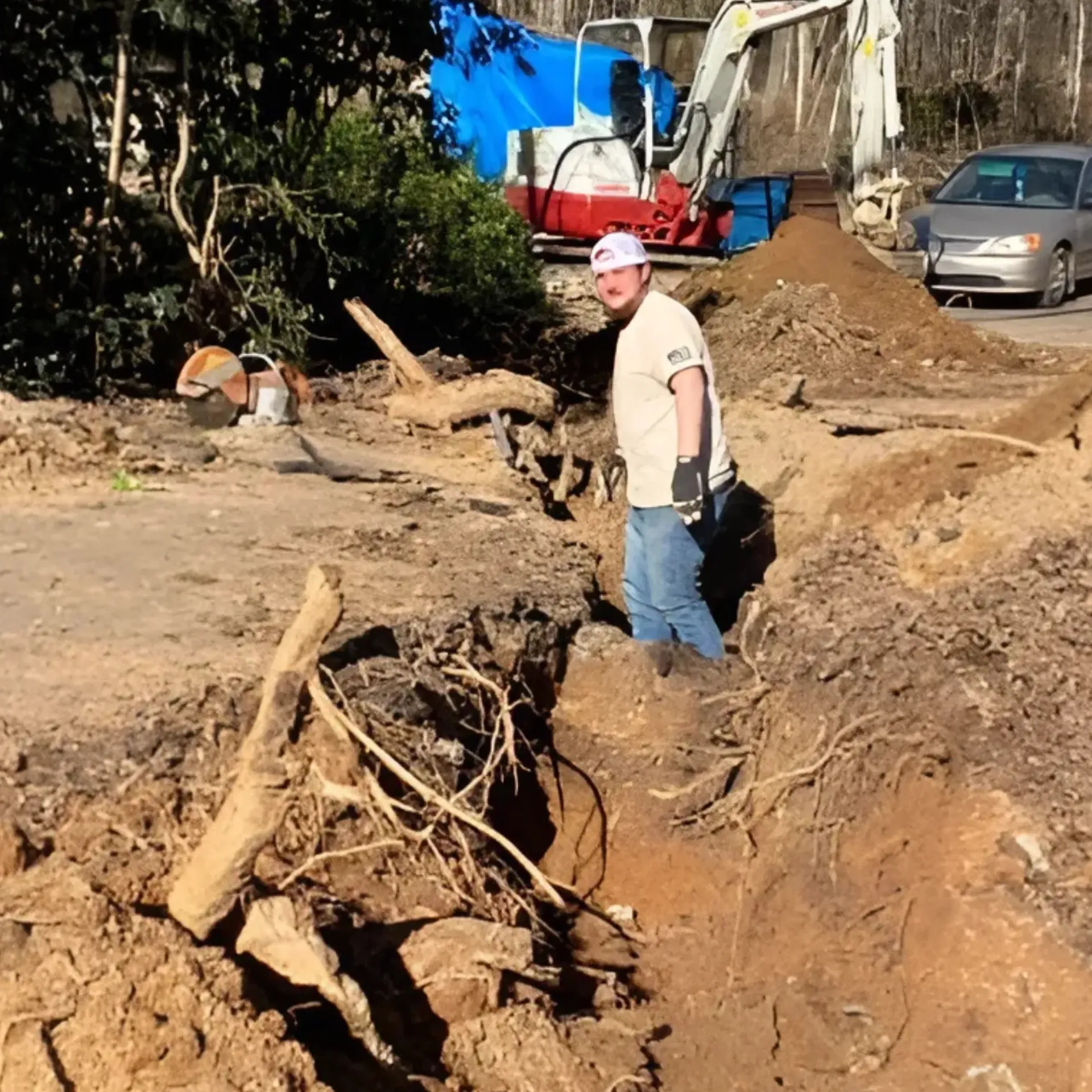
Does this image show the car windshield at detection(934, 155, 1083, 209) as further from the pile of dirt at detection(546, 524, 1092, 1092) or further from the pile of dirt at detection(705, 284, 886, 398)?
the pile of dirt at detection(546, 524, 1092, 1092)

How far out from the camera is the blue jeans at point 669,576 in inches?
224

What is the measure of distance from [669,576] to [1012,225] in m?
11.4

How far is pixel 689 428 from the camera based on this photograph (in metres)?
5.29

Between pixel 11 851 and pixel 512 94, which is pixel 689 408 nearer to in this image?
pixel 11 851

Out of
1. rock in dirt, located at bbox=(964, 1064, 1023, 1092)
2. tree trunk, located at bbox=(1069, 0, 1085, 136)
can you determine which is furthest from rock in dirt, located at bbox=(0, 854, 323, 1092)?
tree trunk, located at bbox=(1069, 0, 1085, 136)

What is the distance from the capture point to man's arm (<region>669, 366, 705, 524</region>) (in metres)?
5.29

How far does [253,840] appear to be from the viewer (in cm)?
370

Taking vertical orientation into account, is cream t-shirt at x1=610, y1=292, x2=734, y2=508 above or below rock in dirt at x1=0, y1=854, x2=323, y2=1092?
above

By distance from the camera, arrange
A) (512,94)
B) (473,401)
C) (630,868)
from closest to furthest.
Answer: (630,868) → (473,401) → (512,94)

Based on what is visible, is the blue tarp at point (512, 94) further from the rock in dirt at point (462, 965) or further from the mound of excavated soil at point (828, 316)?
the rock in dirt at point (462, 965)

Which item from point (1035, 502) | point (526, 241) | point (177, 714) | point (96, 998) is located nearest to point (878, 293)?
point (526, 241)

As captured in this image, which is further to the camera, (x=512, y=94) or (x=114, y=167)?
(x=512, y=94)

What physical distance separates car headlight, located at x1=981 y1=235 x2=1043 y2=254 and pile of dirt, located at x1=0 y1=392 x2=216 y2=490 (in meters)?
9.90

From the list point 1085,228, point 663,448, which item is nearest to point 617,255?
point 663,448
